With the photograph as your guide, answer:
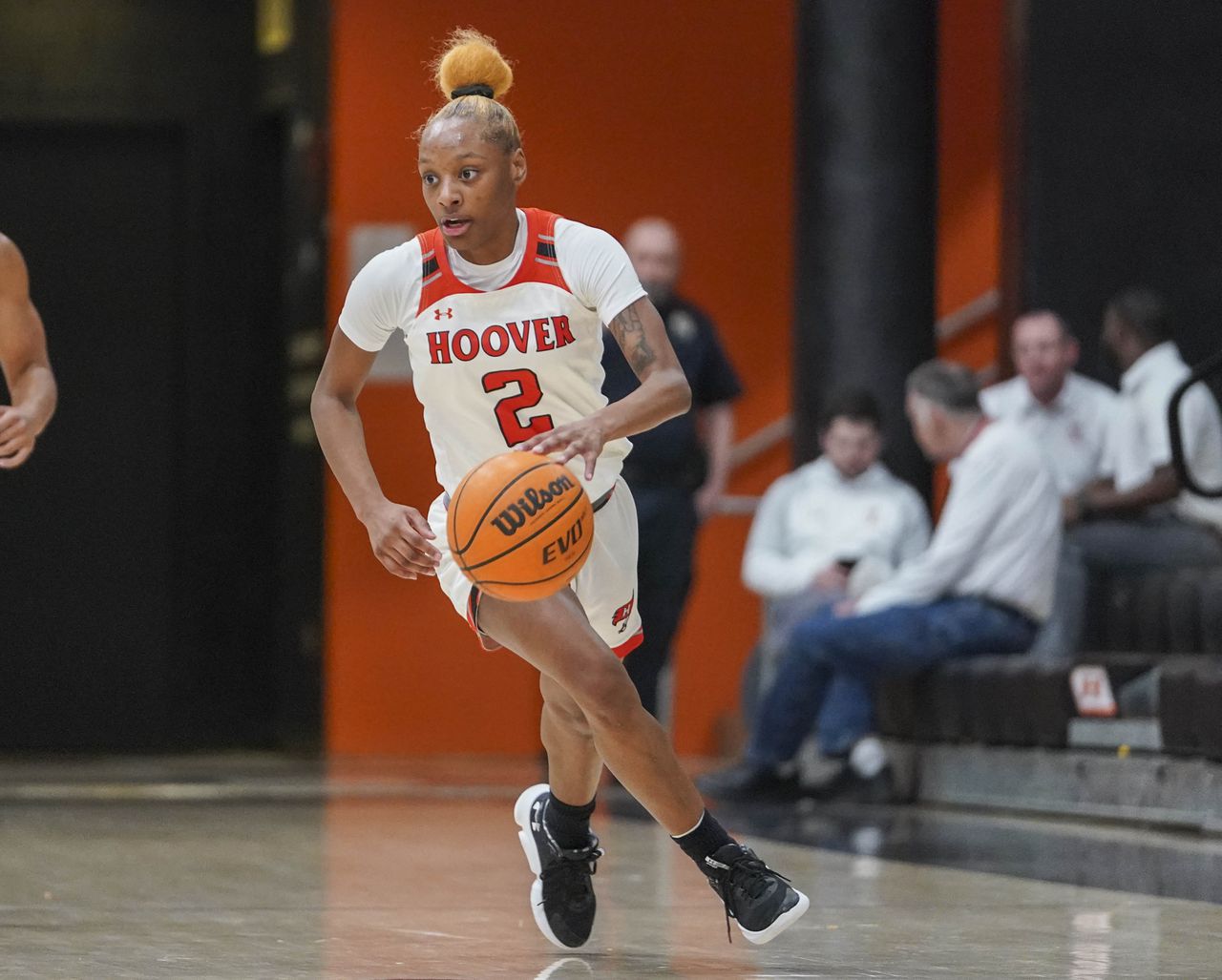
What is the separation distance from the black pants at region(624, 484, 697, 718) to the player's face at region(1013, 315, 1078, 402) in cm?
154

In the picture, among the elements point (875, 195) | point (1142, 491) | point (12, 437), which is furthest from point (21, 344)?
point (875, 195)

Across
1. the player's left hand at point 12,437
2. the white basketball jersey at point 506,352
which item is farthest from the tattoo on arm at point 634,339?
the player's left hand at point 12,437

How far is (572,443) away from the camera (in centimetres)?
382

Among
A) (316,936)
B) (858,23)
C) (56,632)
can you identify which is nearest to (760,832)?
(316,936)

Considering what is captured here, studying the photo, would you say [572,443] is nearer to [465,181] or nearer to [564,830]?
[465,181]

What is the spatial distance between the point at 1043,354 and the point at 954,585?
1.15 m

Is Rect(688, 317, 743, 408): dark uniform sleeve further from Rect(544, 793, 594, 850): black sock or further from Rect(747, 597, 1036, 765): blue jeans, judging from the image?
Rect(544, 793, 594, 850): black sock

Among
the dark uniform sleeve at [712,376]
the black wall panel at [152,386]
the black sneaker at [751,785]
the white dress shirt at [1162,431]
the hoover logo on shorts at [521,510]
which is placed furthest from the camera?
the black wall panel at [152,386]

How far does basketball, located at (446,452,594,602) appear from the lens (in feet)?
12.4

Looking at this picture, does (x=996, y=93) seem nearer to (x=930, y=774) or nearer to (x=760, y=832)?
(x=930, y=774)

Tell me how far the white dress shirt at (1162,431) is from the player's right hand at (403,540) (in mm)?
3860

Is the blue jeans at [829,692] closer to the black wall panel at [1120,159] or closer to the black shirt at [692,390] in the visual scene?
the black shirt at [692,390]

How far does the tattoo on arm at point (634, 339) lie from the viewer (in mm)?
4094

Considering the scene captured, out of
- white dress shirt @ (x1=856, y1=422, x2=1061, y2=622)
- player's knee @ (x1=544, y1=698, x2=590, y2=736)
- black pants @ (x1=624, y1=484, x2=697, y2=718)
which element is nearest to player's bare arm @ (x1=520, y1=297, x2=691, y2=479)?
player's knee @ (x1=544, y1=698, x2=590, y2=736)
